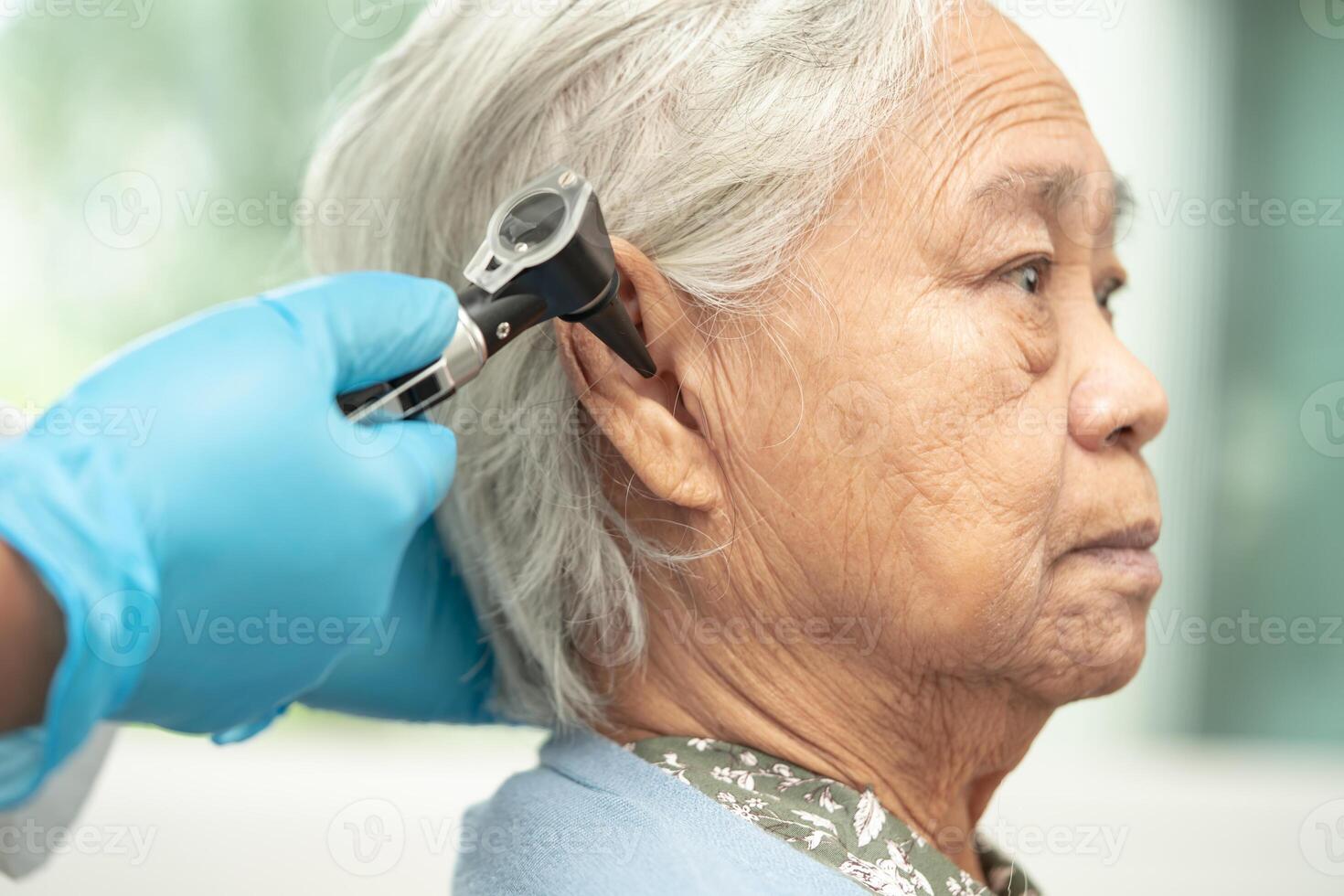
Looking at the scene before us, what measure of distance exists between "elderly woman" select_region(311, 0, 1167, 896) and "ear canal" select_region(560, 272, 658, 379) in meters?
0.03

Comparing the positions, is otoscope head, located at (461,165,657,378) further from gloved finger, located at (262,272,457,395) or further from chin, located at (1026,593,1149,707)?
chin, located at (1026,593,1149,707)

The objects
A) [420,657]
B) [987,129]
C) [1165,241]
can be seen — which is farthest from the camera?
[1165,241]

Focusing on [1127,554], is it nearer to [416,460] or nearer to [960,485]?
[960,485]

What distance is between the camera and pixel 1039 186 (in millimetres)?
885

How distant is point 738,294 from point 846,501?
0.18 meters

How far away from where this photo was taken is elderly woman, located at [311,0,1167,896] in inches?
33.2

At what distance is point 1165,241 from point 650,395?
6.59 feet

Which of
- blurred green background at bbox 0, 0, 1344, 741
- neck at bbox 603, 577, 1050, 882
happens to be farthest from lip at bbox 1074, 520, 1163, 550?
blurred green background at bbox 0, 0, 1344, 741

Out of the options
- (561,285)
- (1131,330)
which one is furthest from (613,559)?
(1131,330)

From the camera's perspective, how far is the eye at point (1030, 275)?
0.89m

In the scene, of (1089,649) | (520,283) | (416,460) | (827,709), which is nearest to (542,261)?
(520,283)

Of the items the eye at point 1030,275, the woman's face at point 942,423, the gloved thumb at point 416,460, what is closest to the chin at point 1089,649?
the woman's face at point 942,423

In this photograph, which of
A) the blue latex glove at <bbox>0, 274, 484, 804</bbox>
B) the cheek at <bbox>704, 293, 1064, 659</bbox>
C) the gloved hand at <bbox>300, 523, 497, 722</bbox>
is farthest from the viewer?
the gloved hand at <bbox>300, 523, 497, 722</bbox>

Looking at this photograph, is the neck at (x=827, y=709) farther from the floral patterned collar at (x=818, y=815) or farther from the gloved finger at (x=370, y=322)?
the gloved finger at (x=370, y=322)
